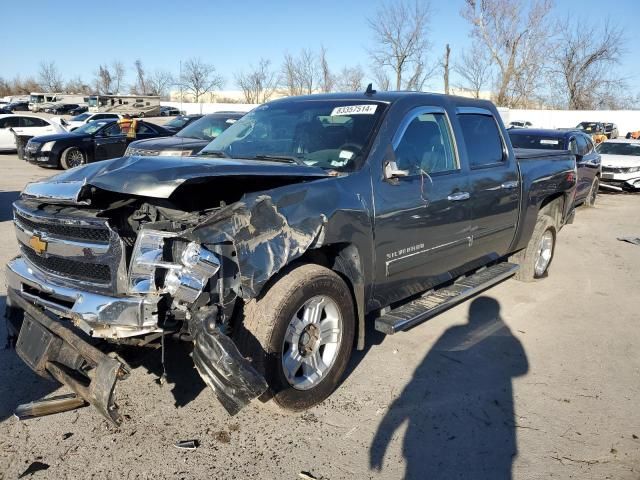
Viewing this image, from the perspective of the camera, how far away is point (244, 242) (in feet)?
9.62

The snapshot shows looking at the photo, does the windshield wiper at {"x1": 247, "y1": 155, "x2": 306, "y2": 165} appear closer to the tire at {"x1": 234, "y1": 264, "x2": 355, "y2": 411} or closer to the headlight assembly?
the tire at {"x1": 234, "y1": 264, "x2": 355, "y2": 411}

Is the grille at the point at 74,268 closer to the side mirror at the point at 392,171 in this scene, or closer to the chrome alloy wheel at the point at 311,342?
the chrome alloy wheel at the point at 311,342

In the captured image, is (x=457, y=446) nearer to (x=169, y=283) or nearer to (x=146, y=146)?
(x=169, y=283)

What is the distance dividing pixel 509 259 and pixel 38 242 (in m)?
5.18

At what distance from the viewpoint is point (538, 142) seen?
12.3 metres

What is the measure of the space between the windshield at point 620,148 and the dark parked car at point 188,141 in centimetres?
1242

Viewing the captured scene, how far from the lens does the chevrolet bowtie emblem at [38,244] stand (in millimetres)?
3355

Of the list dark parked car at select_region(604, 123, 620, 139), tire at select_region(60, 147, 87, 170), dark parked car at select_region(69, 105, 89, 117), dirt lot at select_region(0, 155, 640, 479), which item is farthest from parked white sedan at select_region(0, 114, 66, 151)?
dark parked car at select_region(604, 123, 620, 139)

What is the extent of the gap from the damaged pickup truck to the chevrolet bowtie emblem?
1 centimetres

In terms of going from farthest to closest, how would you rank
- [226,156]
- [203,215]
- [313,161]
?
1. [226,156]
2. [313,161]
3. [203,215]

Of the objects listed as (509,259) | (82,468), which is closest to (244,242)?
(82,468)

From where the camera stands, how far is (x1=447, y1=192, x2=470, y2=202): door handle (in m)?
4.43

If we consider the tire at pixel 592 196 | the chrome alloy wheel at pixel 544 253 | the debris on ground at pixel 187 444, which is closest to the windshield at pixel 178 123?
the tire at pixel 592 196

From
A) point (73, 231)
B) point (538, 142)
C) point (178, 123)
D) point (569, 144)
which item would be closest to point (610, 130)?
point (569, 144)
